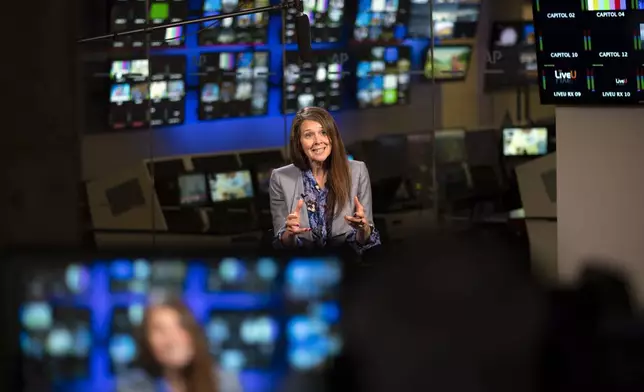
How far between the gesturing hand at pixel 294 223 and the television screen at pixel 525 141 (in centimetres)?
507

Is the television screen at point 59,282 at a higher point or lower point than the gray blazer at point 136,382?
higher

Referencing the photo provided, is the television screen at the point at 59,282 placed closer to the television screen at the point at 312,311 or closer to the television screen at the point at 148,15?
the television screen at the point at 312,311

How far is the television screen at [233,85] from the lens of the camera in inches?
347

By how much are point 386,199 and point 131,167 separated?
1.78 meters

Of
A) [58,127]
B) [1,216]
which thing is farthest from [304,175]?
[58,127]

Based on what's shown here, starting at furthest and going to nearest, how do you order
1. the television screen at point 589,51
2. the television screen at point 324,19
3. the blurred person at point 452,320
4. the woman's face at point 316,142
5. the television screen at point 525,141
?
the television screen at point 525,141
the television screen at point 324,19
the television screen at point 589,51
the woman's face at point 316,142
the blurred person at point 452,320

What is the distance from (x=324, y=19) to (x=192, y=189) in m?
1.48

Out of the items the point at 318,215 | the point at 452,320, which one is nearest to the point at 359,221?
the point at 318,215

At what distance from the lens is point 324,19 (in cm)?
875

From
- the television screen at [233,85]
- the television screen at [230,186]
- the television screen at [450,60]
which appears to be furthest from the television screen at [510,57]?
the television screen at [230,186]

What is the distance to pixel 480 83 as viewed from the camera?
8797 millimetres

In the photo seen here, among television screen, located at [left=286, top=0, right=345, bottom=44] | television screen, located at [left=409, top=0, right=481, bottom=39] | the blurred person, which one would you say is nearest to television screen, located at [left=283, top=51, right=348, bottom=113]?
television screen, located at [left=286, top=0, right=345, bottom=44]

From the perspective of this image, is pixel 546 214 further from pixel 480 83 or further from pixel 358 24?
pixel 358 24

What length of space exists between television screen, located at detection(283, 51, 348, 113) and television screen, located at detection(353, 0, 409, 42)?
0.22 m
